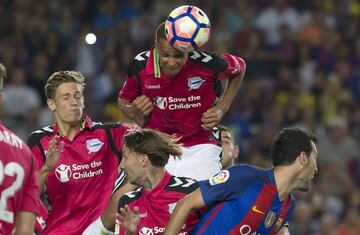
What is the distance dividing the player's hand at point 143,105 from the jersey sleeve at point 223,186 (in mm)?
1497

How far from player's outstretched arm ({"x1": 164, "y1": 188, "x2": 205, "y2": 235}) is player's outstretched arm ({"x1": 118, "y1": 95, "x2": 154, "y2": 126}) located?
151cm

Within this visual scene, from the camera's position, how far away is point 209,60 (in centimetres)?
936

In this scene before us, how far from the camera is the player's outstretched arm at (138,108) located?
9305 millimetres

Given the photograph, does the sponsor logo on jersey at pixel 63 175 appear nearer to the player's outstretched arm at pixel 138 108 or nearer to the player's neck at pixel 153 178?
the player's outstretched arm at pixel 138 108

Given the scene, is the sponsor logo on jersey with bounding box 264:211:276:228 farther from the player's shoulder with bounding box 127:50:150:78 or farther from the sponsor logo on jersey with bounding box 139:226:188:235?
the player's shoulder with bounding box 127:50:150:78

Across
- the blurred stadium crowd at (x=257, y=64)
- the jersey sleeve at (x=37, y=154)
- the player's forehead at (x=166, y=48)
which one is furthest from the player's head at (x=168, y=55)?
the blurred stadium crowd at (x=257, y=64)

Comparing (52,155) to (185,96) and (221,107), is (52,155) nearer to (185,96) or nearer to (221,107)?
(185,96)

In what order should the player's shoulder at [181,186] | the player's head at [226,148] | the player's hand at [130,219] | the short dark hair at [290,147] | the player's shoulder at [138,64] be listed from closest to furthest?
1. the player's hand at [130,219]
2. the short dark hair at [290,147]
3. the player's shoulder at [181,186]
4. the player's shoulder at [138,64]
5. the player's head at [226,148]

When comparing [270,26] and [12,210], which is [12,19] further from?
[12,210]

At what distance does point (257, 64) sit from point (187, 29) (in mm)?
7996

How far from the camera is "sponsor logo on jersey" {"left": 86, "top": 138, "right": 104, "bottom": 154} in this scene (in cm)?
923

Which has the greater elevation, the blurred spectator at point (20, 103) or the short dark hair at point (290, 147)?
the short dark hair at point (290, 147)

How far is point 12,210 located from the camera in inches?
270

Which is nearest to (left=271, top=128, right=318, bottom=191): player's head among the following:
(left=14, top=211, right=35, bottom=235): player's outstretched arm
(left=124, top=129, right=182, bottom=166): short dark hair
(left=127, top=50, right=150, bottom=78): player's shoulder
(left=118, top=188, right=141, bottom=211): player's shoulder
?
(left=124, top=129, right=182, bottom=166): short dark hair
